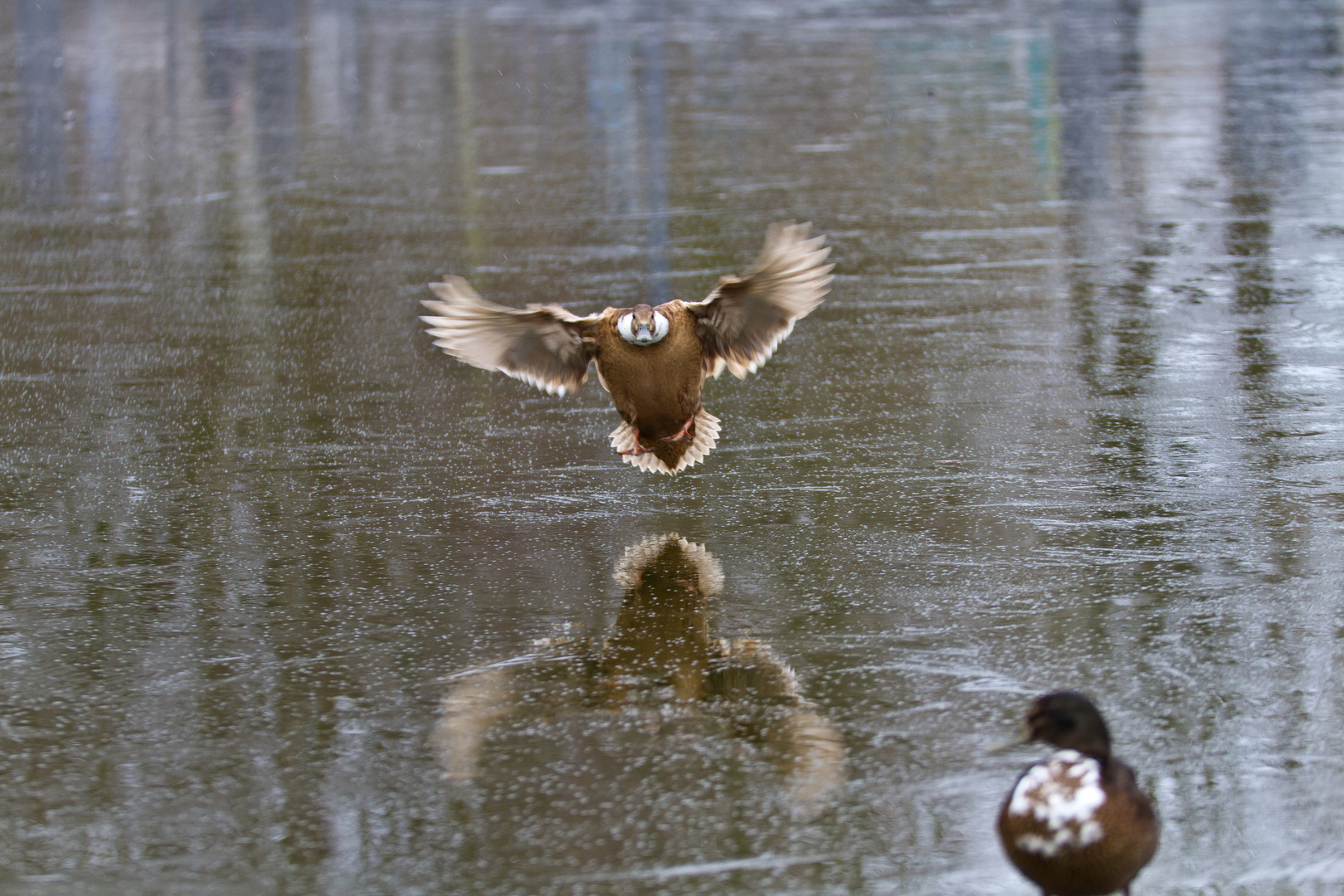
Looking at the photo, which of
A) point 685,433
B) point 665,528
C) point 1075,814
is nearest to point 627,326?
point 685,433

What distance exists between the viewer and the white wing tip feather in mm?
6363

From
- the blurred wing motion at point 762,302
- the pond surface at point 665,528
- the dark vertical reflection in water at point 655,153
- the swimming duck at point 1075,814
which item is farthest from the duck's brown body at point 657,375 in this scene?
the swimming duck at point 1075,814

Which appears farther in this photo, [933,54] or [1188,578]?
[933,54]

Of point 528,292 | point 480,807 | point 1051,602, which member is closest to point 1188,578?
point 1051,602

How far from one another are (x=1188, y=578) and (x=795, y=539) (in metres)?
1.29

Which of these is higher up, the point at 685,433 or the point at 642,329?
the point at 642,329

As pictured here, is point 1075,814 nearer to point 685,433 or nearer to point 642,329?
point 642,329

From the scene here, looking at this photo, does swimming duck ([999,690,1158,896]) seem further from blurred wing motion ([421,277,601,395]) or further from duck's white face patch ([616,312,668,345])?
blurred wing motion ([421,277,601,395])

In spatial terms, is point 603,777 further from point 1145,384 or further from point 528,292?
point 528,292

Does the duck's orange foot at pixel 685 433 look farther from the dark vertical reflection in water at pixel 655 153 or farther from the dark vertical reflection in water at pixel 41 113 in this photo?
the dark vertical reflection in water at pixel 41 113

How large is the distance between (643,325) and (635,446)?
0.66 m

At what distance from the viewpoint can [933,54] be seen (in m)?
20.0

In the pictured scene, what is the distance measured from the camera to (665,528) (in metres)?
5.95

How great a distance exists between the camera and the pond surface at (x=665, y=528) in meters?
3.88
